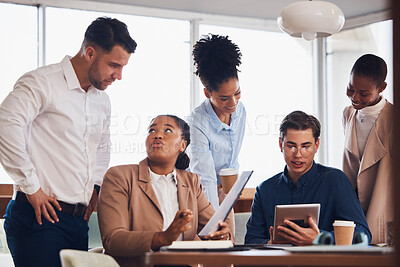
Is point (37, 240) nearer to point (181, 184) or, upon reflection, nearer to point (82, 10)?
point (181, 184)

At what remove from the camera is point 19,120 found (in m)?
2.11

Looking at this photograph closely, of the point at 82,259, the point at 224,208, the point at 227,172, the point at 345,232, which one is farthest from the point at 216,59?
the point at 82,259

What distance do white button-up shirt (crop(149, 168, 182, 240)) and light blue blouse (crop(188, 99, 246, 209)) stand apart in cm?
56

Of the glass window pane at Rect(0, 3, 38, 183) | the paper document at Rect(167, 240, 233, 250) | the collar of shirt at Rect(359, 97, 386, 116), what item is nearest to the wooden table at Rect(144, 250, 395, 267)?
the paper document at Rect(167, 240, 233, 250)

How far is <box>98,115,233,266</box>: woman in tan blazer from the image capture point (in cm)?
201

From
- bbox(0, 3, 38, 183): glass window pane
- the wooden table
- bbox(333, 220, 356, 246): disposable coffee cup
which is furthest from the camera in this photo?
bbox(0, 3, 38, 183): glass window pane

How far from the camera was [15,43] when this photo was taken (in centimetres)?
485

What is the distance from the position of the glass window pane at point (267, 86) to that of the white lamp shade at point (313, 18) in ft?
10.3

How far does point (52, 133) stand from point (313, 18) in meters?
1.15

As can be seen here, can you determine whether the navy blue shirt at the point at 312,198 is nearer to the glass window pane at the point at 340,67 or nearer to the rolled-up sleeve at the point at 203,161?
the rolled-up sleeve at the point at 203,161

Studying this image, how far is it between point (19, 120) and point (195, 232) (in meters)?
0.76

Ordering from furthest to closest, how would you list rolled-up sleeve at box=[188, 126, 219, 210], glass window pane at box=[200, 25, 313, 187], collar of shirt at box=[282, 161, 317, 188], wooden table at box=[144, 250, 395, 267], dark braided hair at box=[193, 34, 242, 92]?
1. glass window pane at box=[200, 25, 313, 187]
2. dark braided hair at box=[193, 34, 242, 92]
3. rolled-up sleeve at box=[188, 126, 219, 210]
4. collar of shirt at box=[282, 161, 317, 188]
5. wooden table at box=[144, 250, 395, 267]

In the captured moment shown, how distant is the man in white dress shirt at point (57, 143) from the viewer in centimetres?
211

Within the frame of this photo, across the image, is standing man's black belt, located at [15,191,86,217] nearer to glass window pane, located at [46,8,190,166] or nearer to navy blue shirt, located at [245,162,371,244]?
navy blue shirt, located at [245,162,371,244]
